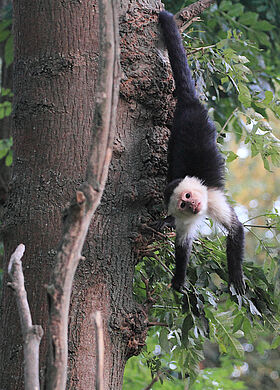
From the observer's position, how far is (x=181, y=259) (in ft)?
6.36

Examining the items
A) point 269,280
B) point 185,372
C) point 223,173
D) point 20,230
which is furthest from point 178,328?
point 20,230

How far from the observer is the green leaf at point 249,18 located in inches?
115

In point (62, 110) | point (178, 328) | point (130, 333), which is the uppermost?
point (62, 110)

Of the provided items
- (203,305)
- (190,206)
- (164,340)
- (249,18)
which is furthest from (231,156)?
(249,18)

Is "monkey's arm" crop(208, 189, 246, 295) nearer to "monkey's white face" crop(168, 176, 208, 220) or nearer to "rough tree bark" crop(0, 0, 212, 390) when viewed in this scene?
"monkey's white face" crop(168, 176, 208, 220)

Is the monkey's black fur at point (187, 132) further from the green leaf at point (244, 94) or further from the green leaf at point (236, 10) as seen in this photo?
the green leaf at point (236, 10)

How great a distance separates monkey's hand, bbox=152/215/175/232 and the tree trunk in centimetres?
4

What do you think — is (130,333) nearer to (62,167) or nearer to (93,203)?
(62,167)

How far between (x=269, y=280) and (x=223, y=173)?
1.53 ft

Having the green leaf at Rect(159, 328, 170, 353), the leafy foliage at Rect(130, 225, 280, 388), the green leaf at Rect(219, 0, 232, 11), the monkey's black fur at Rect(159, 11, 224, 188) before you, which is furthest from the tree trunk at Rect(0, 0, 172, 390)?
the green leaf at Rect(219, 0, 232, 11)

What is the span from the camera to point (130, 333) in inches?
62.2

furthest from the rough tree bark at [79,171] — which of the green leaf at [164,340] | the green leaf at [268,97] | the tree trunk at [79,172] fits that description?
the green leaf at [268,97]

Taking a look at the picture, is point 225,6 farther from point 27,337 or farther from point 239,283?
point 27,337

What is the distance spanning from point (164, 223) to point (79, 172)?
408 mm
